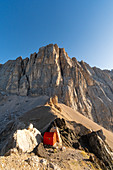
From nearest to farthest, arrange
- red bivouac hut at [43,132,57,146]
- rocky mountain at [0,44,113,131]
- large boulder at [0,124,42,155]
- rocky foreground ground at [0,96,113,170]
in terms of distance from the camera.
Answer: rocky foreground ground at [0,96,113,170] < large boulder at [0,124,42,155] < red bivouac hut at [43,132,57,146] < rocky mountain at [0,44,113,131]

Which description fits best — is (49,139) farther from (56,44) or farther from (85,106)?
(56,44)

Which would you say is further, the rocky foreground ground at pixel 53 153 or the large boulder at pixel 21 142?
the large boulder at pixel 21 142

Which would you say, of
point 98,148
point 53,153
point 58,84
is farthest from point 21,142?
point 58,84

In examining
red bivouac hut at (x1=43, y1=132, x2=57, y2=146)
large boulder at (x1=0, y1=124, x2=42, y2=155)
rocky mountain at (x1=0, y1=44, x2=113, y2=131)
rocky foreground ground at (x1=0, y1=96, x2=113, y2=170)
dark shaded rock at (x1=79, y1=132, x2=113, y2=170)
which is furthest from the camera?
rocky mountain at (x1=0, y1=44, x2=113, y2=131)

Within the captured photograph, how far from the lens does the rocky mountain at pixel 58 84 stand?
39.2m

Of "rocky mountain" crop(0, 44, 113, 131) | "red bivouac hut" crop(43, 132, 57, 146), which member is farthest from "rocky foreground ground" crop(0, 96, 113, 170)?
"rocky mountain" crop(0, 44, 113, 131)

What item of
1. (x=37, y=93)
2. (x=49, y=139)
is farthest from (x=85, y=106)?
(x=49, y=139)

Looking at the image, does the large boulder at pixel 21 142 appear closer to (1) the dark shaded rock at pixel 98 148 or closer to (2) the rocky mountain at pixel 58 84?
(1) the dark shaded rock at pixel 98 148

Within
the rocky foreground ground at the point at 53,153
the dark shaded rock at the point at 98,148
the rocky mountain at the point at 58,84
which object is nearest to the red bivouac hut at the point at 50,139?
the rocky foreground ground at the point at 53,153

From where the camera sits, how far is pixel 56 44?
52.0m

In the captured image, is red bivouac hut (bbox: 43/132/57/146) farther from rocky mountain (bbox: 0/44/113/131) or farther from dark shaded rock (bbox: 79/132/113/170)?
rocky mountain (bbox: 0/44/113/131)

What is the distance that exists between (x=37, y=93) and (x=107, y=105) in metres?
32.4

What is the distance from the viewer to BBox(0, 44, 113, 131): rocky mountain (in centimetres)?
3916

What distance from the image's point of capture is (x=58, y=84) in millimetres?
41062
